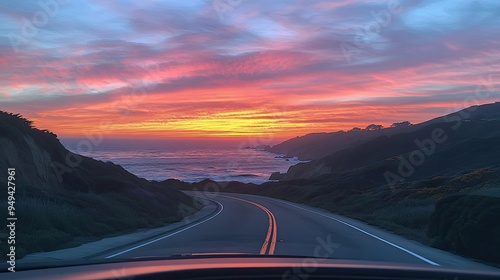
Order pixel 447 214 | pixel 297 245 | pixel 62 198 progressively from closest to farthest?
pixel 297 245
pixel 447 214
pixel 62 198

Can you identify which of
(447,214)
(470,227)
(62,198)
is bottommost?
(470,227)

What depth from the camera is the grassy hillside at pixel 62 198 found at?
53.3ft

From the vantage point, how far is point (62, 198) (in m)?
23.4

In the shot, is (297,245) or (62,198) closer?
(297,245)

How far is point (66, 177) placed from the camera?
33.7 m

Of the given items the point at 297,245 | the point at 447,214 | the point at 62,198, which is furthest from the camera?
the point at 62,198

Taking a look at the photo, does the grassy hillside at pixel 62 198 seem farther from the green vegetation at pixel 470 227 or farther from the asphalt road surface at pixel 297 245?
the green vegetation at pixel 470 227

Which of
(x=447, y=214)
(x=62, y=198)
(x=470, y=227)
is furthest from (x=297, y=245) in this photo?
(x=62, y=198)

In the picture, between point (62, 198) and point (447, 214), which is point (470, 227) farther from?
point (62, 198)

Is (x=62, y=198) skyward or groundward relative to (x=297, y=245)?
skyward

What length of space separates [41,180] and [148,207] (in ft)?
20.0

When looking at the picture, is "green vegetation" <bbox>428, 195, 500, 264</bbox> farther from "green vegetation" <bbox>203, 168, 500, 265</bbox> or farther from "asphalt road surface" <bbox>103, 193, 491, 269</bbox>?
"asphalt road surface" <bbox>103, 193, 491, 269</bbox>

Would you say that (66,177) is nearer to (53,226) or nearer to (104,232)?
(104,232)

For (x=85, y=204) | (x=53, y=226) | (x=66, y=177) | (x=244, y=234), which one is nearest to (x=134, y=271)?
(x=53, y=226)
